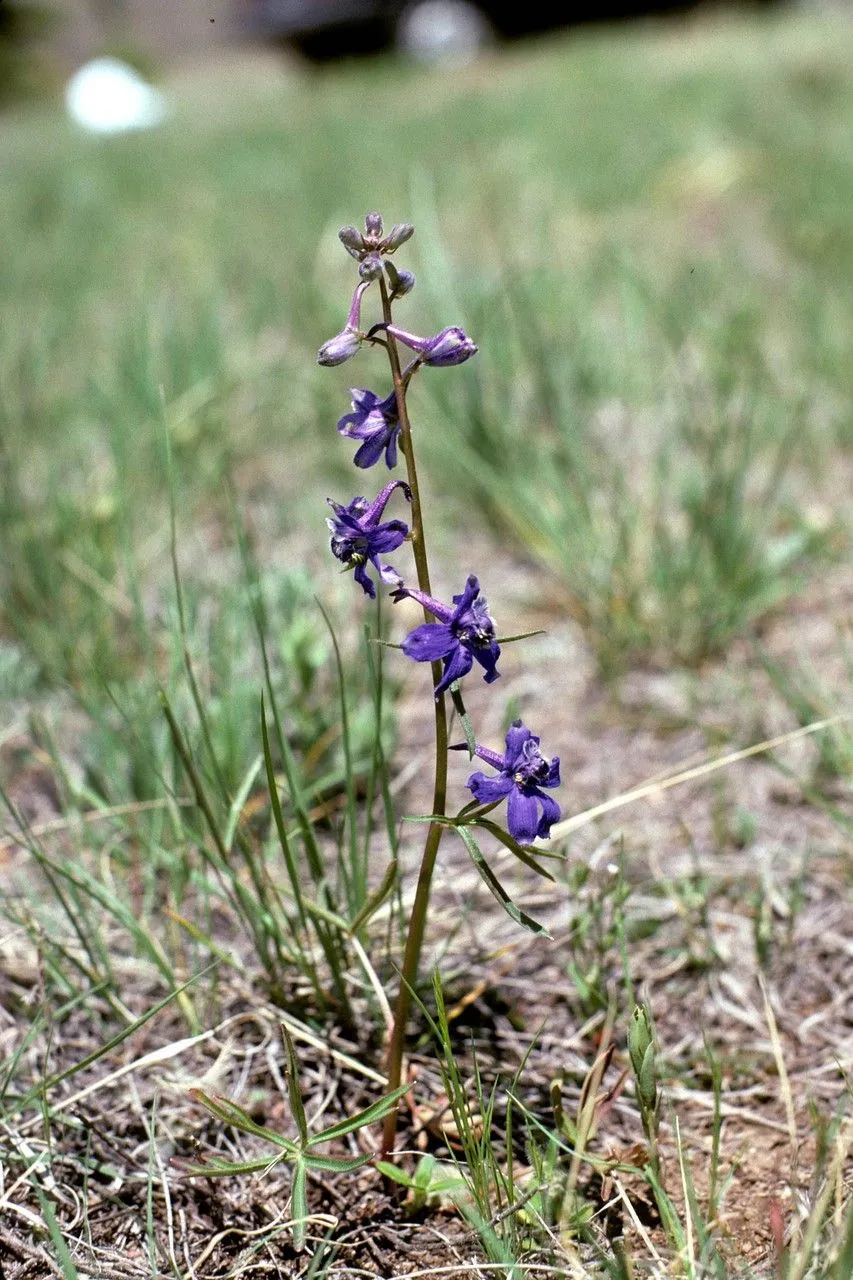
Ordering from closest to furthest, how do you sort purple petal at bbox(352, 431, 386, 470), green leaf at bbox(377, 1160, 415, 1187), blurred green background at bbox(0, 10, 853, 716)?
1. purple petal at bbox(352, 431, 386, 470)
2. green leaf at bbox(377, 1160, 415, 1187)
3. blurred green background at bbox(0, 10, 853, 716)

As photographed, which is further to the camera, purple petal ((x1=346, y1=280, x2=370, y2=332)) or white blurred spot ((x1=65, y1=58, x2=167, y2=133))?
white blurred spot ((x1=65, y1=58, x2=167, y2=133))

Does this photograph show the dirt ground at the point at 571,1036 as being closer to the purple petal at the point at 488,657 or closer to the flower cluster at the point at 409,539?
the flower cluster at the point at 409,539

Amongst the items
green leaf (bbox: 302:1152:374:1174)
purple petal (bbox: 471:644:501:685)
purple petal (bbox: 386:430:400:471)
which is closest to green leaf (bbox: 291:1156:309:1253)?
green leaf (bbox: 302:1152:374:1174)

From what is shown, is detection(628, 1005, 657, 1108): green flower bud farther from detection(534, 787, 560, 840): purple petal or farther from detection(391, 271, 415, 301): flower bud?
detection(391, 271, 415, 301): flower bud

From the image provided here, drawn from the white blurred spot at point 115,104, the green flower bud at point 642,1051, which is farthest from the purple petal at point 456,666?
the white blurred spot at point 115,104

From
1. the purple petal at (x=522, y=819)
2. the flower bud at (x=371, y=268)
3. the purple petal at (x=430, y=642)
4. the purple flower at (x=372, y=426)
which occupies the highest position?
the flower bud at (x=371, y=268)
